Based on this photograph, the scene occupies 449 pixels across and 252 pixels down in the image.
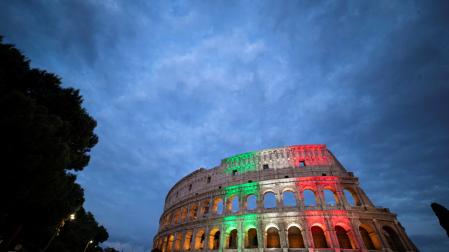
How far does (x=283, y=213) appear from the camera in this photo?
79.0 ft

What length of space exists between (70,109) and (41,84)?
2325 millimetres

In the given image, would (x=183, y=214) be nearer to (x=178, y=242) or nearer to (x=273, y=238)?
(x=178, y=242)

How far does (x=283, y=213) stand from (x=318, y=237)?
5.15 metres

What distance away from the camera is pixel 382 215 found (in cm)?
2353

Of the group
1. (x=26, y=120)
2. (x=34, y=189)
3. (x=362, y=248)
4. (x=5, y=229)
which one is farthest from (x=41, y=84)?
(x=362, y=248)

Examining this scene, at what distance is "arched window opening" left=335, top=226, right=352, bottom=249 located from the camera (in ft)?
76.5

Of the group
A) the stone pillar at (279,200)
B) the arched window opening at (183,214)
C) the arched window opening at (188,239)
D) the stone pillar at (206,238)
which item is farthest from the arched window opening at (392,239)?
the arched window opening at (183,214)

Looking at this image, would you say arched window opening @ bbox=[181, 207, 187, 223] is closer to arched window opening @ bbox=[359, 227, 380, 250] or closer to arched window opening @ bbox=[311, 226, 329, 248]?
arched window opening @ bbox=[311, 226, 329, 248]

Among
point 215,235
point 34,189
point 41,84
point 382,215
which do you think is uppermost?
point 41,84

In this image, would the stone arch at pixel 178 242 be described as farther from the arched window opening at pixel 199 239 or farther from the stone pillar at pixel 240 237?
the stone pillar at pixel 240 237

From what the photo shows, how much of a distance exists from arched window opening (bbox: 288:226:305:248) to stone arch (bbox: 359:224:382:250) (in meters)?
7.21

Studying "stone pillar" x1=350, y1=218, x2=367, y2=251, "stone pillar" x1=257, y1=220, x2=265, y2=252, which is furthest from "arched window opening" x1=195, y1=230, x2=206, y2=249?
"stone pillar" x1=350, y1=218, x2=367, y2=251

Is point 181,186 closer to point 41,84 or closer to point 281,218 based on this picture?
point 281,218

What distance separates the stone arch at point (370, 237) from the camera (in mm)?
21922
